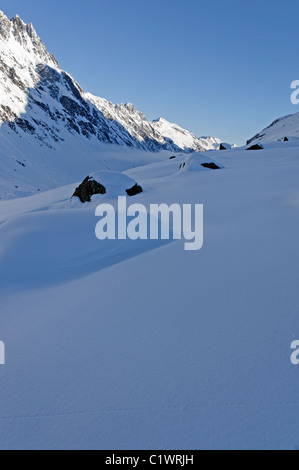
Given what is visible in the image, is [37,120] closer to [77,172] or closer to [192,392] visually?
[77,172]

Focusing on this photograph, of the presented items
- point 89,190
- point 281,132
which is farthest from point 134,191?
point 281,132

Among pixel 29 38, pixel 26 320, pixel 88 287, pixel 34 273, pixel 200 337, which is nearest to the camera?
pixel 200 337

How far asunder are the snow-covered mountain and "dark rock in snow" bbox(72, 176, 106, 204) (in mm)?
59103

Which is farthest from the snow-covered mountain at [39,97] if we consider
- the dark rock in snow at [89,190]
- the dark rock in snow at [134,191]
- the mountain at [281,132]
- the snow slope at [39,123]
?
the dark rock in snow at [134,191]

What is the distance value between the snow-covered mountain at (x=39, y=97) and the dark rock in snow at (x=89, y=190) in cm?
5910

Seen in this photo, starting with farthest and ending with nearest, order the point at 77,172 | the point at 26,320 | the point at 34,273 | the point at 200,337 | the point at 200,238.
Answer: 1. the point at 77,172
2. the point at 200,238
3. the point at 34,273
4. the point at 26,320
5. the point at 200,337

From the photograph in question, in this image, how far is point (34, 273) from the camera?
3742 mm

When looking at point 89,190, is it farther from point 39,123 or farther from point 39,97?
point 39,97

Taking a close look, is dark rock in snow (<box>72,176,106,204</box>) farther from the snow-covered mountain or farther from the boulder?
the snow-covered mountain

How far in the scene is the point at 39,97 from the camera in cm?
8081

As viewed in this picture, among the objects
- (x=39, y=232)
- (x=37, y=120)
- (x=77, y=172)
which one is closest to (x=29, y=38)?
(x=37, y=120)

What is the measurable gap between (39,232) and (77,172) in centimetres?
6084

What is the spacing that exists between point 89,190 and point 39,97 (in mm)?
88129

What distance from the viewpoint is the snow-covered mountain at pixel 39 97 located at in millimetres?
65500
